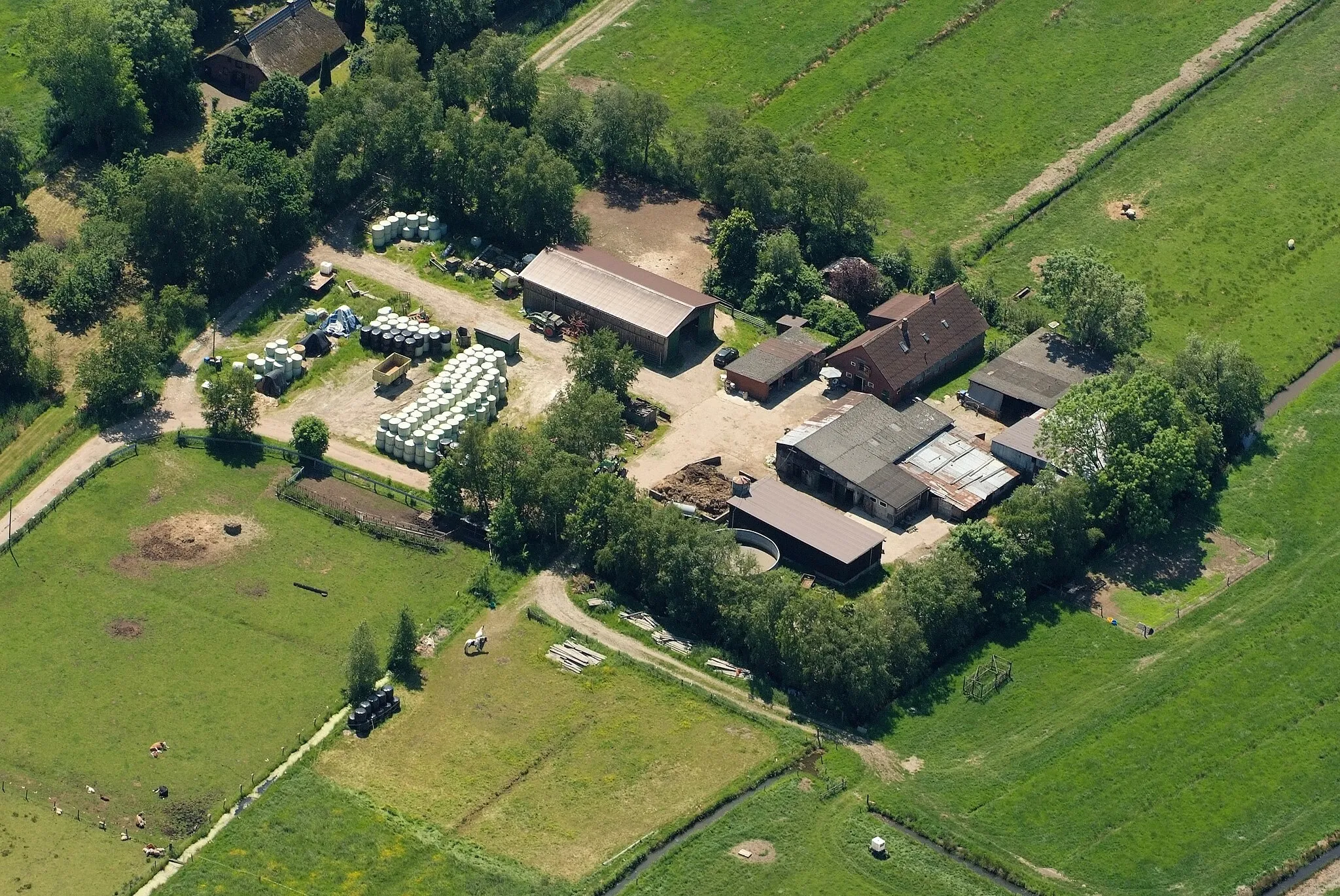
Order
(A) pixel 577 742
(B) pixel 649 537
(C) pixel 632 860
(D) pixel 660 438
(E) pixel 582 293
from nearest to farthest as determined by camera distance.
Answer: (C) pixel 632 860, (A) pixel 577 742, (B) pixel 649 537, (D) pixel 660 438, (E) pixel 582 293

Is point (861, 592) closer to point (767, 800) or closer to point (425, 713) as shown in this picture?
point (767, 800)

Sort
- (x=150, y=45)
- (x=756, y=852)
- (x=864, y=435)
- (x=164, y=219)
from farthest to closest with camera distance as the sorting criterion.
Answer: (x=150, y=45) < (x=164, y=219) < (x=864, y=435) < (x=756, y=852)

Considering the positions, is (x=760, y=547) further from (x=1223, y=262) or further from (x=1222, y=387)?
(x=1223, y=262)

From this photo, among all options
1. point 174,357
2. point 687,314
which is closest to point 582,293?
point 687,314

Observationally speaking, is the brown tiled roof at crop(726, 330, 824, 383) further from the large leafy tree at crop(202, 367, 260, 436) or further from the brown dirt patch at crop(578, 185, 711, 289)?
the large leafy tree at crop(202, 367, 260, 436)

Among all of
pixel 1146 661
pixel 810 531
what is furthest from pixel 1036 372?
pixel 1146 661

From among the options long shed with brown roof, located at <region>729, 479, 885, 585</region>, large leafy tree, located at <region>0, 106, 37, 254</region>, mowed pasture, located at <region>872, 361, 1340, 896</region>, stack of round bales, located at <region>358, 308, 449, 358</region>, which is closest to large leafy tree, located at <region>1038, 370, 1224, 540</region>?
mowed pasture, located at <region>872, 361, 1340, 896</region>
